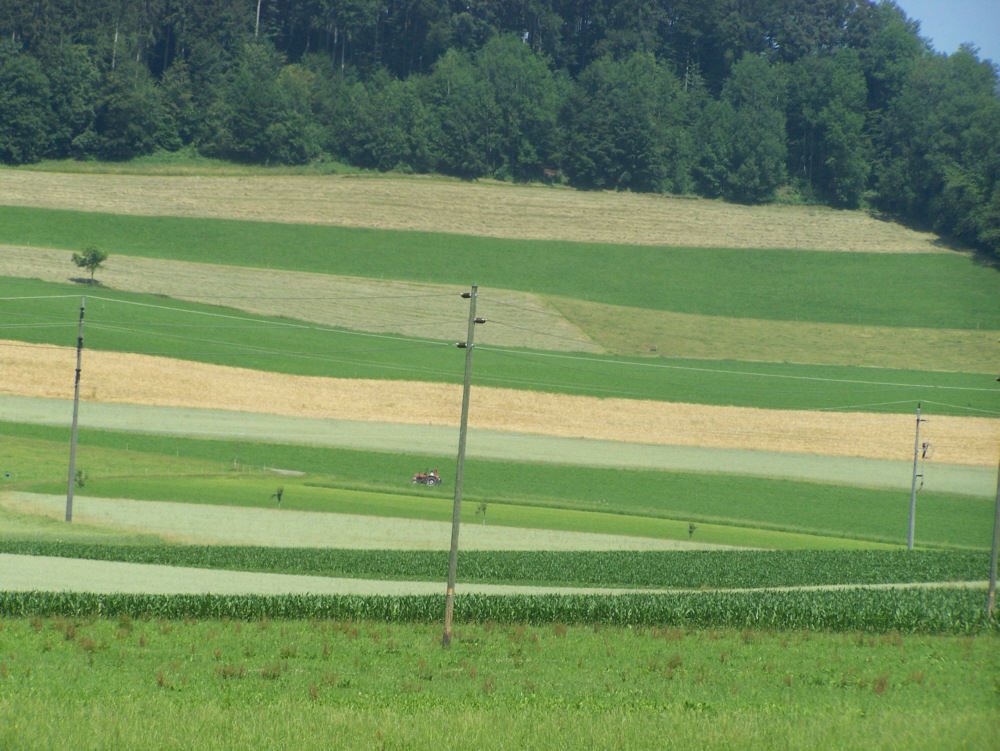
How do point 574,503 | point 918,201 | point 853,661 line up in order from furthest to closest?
point 918,201, point 574,503, point 853,661

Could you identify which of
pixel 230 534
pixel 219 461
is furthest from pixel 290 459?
pixel 230 534

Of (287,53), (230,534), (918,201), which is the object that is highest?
(287,53)

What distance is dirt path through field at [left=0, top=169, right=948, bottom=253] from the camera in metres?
119

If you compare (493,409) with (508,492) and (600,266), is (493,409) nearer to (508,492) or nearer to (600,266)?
(508,492)

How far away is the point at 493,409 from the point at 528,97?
320 ft

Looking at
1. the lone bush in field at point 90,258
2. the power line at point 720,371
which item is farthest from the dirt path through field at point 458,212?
the power line at point 720,371

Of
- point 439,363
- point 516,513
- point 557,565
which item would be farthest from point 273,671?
point 439,363

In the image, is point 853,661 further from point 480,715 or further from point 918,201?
point 918,201

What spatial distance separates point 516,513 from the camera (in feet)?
157

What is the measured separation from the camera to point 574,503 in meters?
50.5

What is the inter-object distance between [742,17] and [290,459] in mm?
155208

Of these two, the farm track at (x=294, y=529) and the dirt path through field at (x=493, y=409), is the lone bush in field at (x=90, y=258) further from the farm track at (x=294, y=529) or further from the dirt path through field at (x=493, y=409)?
the farm track at (x=294, y=529)

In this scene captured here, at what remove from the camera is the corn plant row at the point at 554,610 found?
1055 inches

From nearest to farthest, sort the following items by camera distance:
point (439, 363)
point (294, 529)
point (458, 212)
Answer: point (294, 529)
point (439, 363)
point (458, 212)
